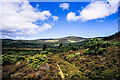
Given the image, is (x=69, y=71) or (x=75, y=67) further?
(x=75, y=67)

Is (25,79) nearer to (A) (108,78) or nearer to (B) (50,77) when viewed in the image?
(B) (50,77)

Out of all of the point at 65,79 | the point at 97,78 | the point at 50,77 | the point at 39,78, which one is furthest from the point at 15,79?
the point at 97,78

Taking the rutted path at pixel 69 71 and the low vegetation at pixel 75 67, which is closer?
the low vegetation at pixel 75 67

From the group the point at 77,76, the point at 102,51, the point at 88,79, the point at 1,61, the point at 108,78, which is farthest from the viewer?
the point at 1,61

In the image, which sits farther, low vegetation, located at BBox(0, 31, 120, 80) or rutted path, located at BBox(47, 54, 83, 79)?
rutted path, located at BBox(47, 54, 83, 79)

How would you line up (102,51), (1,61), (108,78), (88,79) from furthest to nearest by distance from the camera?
(1,61)
(102,51)
(88,79)
(108,78)

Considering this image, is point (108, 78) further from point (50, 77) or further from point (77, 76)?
point (50, 77)

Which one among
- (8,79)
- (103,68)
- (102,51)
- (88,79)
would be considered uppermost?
(102,51)

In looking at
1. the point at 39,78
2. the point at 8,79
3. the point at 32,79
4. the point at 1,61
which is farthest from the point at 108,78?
the point at 1,61

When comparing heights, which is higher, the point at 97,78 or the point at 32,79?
the point at 97,78

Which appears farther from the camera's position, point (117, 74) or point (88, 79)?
point (88, 79)
